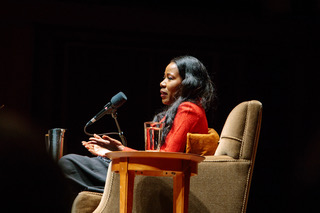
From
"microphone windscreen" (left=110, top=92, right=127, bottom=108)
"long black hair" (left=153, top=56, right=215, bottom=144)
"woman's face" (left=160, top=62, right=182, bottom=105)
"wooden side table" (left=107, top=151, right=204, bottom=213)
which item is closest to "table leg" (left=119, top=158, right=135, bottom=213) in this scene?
"wooden side table" (left=107, top=151, right=204, bottom=213)

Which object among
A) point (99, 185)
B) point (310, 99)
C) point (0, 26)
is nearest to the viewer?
point (99, 185)

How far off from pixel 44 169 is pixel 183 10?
4.79 meters

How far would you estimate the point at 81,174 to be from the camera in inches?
90.1

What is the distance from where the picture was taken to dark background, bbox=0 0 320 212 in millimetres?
5023

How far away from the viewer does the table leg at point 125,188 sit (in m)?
1.74

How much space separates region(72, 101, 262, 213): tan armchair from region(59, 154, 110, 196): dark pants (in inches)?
6.6

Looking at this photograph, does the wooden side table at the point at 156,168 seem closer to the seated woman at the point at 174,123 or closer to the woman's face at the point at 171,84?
the seated woman at the point at 174,123

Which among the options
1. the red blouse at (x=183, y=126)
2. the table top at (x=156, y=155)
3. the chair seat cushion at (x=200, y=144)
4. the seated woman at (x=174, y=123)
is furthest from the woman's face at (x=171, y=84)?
the table top at (x=156, y=155)

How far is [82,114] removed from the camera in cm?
507

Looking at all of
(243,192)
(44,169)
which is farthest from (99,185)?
(44,169)

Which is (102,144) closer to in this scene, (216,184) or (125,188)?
(125,188)

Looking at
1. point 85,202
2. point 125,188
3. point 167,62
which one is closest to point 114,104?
point 85,202

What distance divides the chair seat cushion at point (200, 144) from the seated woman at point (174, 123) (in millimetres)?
122

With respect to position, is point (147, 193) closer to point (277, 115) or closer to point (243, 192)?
point (243, 192)
